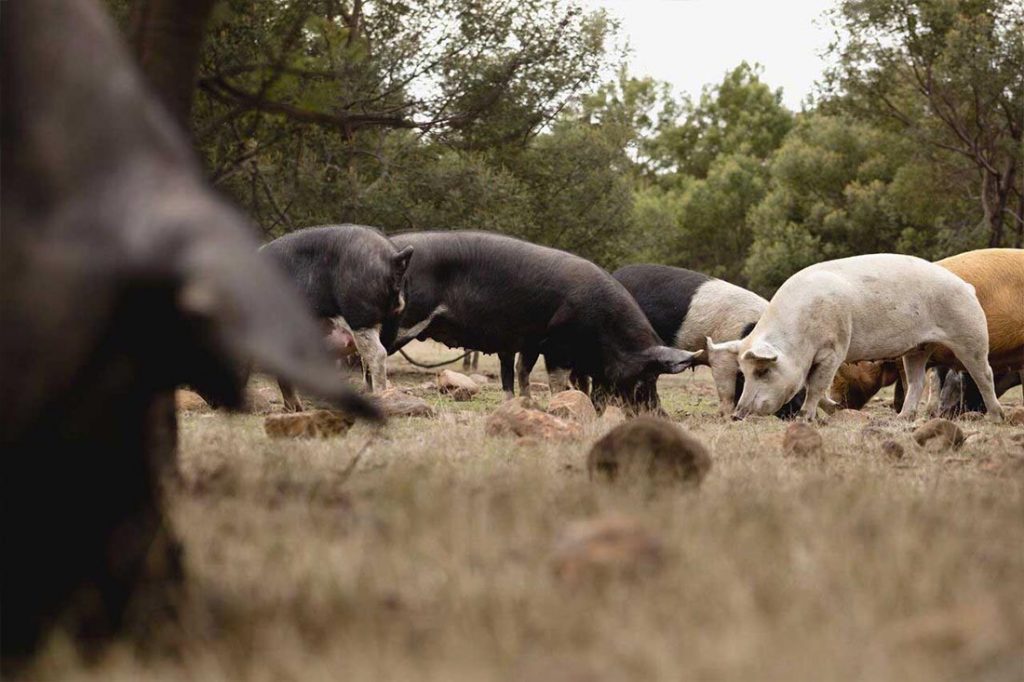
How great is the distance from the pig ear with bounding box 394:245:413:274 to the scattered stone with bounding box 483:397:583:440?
3542 mm

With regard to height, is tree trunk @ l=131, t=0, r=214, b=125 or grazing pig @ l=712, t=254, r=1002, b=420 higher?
tree trunk @ l=131, t=0, r=214, b=125

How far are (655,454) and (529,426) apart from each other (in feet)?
A: 8.32

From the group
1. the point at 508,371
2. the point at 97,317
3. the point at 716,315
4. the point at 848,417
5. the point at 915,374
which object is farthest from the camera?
the point at 716,315

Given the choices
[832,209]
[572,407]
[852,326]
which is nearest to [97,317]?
[572,407]

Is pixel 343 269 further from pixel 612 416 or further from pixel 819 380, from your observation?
pixel 819 380

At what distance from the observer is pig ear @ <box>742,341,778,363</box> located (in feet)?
35.6

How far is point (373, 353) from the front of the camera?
10875 mm

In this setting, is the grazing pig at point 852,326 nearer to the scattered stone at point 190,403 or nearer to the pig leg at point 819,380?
the pig leg at point 819,380

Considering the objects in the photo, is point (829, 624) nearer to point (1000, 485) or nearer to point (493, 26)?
point (1000, 485)

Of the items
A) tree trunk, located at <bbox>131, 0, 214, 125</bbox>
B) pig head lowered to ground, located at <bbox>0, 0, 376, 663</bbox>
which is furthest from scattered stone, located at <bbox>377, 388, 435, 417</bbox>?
pig head lowered to ground, located at <bbox>0, 0, 376, 663</bbox>

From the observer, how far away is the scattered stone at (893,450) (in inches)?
275

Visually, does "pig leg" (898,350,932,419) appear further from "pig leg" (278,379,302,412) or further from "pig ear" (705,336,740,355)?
"pig leg" (278,379,302,412)

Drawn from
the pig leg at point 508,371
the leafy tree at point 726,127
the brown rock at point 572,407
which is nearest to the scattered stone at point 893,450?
the brown rock at point 572,407

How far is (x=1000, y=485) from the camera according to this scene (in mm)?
5352
